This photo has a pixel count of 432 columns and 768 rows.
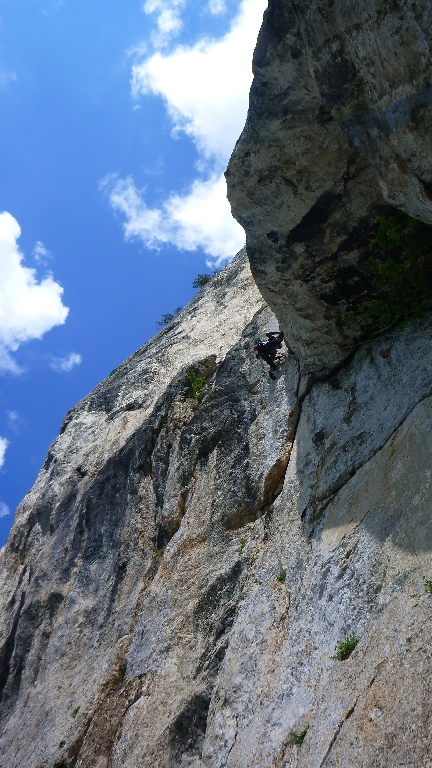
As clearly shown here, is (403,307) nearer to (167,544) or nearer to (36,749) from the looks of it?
(167,544)

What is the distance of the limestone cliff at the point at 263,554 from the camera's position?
691 cm

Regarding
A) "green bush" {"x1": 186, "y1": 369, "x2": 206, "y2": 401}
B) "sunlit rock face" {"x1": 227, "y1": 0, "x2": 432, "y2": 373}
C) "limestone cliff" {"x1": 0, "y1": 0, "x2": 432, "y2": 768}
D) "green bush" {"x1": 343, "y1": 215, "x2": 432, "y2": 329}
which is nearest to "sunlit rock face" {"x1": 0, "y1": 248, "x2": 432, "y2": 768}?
"limestone cliff" {"x1": 0, "y1": 0, "x2": 432, "y2": 768}

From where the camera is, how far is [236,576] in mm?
11422

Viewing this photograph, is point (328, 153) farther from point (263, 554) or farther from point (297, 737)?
point (297, 737)

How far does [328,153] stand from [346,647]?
7544mm

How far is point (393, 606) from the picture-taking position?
6.75 m

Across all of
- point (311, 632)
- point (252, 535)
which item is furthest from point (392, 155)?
A: point (252, 535)

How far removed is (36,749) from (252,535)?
8572 millimetres

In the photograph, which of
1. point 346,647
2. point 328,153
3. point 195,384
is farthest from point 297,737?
point 195,384

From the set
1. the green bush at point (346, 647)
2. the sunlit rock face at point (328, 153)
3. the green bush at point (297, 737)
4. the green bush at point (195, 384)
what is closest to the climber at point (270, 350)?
the sunlit rock face at point (328, 153)

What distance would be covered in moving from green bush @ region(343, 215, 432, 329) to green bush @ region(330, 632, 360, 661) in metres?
5.30

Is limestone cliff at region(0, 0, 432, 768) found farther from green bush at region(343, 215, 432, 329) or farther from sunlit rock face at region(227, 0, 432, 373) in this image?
green bush at region(343, 215, 432, 329)

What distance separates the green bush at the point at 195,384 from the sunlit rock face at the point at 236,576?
241 mm

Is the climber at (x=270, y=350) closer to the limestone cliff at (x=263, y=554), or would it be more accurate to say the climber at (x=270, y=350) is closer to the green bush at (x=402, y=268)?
the limestone cliff at (x=263, y=554)
